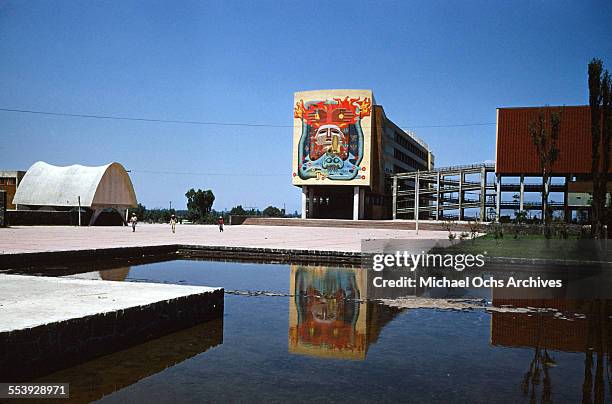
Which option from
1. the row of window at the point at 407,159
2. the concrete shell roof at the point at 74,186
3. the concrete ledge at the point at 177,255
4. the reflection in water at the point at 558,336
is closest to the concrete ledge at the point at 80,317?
the reflection in water at the point at 558,336

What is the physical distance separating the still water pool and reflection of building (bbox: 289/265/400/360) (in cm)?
2

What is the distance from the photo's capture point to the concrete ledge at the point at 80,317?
519 cm

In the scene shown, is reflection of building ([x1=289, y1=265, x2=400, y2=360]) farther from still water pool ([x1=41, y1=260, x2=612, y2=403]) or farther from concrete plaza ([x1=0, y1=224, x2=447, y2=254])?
concrete plaza ([x1=0, y1=224, x2=447, y2=254])

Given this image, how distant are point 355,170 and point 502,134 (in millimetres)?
18673

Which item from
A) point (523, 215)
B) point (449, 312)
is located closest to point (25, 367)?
point (449, 312)

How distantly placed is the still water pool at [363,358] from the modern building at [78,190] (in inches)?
1793

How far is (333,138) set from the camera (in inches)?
2707

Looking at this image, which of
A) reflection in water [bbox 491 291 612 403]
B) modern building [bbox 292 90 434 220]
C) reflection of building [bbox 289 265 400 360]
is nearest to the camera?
reflection in water [bbox 491 291 612 403]

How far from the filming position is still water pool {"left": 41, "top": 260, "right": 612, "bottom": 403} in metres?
5.10

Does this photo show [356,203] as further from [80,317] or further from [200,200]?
[80,317]

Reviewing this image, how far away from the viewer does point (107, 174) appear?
5425cm

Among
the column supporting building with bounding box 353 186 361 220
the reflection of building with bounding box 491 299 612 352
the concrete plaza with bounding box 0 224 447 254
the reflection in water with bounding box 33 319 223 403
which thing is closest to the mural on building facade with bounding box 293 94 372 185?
the column supporting building with bounding box 353 186 361 220

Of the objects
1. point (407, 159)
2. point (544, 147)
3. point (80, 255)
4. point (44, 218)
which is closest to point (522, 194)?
point (544, 147)

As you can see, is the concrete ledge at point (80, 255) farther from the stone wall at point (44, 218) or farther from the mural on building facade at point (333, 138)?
the mural on building facade at point (333, 138)
